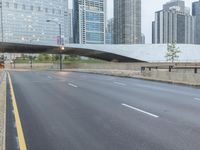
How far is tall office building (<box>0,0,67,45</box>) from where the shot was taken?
118m

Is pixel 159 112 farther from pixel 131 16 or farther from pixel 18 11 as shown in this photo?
pixel 131 16

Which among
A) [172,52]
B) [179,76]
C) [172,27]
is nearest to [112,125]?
[179,76]

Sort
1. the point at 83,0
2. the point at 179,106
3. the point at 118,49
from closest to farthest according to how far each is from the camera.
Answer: the point at 179,106
the point at 118,49
the point at 83,0

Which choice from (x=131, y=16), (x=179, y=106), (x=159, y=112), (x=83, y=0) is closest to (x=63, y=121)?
(x=159, y=112)

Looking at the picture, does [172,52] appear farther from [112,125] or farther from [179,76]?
[112,125]

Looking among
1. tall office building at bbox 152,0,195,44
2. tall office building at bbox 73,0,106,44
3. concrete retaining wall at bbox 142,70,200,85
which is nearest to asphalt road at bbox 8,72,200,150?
concrete retaining wall at bbox 142,70,200,85

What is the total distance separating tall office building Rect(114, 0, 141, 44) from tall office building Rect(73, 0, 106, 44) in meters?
13.0

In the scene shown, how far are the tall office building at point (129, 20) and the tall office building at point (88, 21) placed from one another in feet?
42.7

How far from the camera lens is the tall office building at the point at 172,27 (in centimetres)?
16600

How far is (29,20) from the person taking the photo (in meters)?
124

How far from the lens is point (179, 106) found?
11.7m

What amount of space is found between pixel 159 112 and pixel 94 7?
146571 millimetres

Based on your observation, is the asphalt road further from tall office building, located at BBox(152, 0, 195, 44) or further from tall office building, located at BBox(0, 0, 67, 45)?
tall office building, located at BBox(152, 0, 195, 44)

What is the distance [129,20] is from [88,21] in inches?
1234
